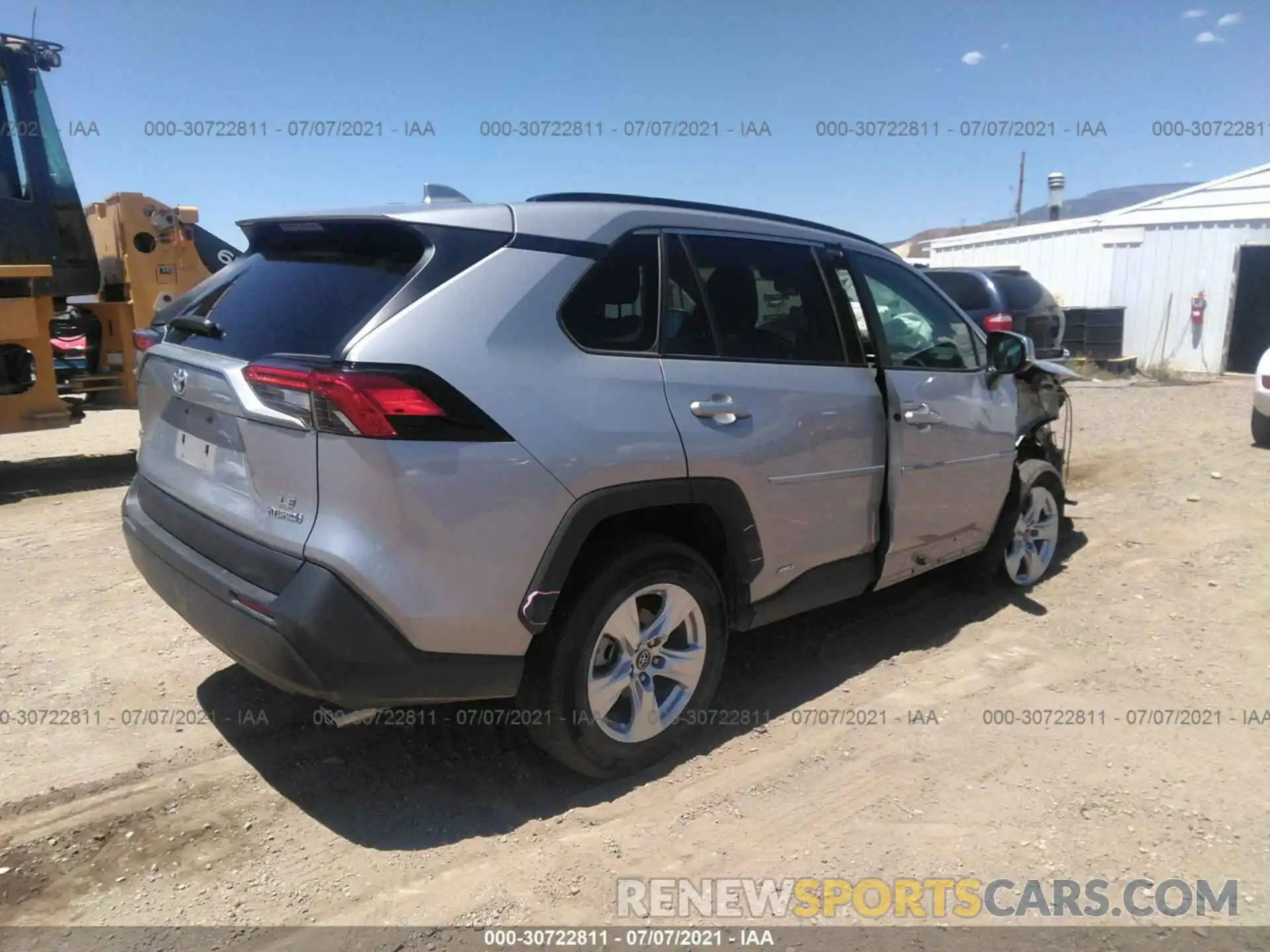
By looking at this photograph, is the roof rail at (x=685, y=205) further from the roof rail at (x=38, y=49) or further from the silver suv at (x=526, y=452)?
the roof rail at (x=38, y=49)

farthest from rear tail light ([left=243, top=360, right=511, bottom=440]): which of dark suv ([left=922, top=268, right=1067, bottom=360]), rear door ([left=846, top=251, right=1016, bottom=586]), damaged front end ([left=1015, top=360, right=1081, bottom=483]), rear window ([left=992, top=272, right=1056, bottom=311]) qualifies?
rear window ([left=992, top=272, right=1056, bottom=311])

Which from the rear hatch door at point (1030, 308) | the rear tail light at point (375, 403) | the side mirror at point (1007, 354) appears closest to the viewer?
the rear tail light at point (375, 403)

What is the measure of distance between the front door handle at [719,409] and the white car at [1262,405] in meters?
7.83

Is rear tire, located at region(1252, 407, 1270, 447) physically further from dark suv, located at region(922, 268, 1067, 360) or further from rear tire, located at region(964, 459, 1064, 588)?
rear tire, located at region(964, 459, 1064, 588)

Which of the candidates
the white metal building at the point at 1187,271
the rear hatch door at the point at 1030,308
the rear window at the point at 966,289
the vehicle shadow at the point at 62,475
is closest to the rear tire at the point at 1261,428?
the rear hatch door at the point at 1030,308

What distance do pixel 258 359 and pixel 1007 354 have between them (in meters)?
3.61

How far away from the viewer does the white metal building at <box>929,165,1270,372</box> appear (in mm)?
16609

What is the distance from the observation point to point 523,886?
8.79 ft

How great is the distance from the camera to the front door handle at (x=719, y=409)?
3170mm

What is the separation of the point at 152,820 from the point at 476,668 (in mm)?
1255

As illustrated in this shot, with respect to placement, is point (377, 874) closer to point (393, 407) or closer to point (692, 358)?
A: point (393, 407)

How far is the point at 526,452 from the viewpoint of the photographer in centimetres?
269

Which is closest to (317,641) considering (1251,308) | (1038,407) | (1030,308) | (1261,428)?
(1038,407)

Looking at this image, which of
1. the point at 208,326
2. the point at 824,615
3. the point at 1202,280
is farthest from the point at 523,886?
the point at 1202,280
